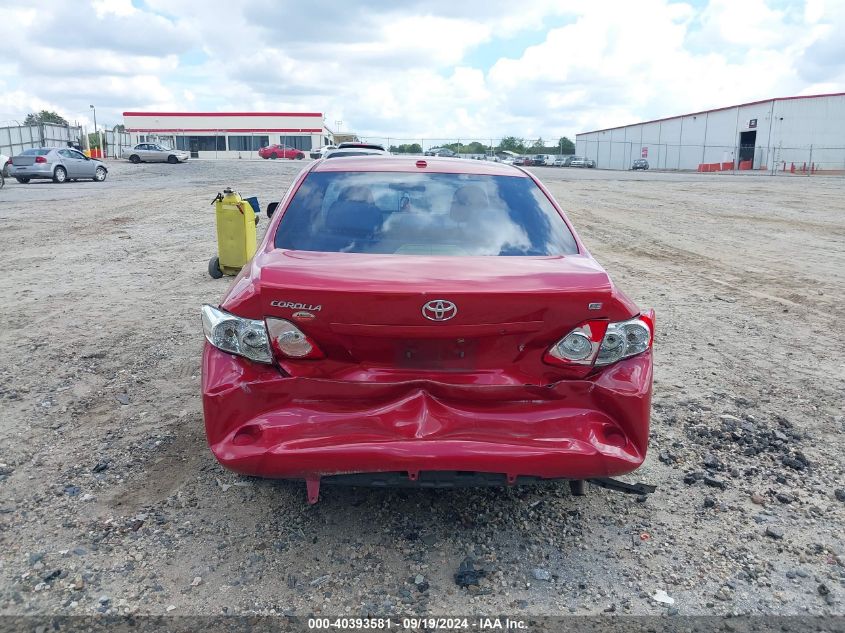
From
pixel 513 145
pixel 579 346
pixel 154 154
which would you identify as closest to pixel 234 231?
pixel 579 346

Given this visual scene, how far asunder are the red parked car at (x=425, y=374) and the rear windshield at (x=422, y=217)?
1.53 ft

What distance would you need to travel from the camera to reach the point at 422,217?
12.3 ft

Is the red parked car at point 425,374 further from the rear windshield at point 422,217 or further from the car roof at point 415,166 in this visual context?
the car roof at point 415,166

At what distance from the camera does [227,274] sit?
28.8 feet

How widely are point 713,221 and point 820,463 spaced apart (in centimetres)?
1314

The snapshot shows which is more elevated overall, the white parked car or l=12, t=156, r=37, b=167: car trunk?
the white parked car

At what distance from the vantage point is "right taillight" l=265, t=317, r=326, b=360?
279cm

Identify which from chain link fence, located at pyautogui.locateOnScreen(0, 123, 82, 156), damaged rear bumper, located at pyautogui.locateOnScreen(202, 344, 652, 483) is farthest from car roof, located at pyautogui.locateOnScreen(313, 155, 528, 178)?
chain link fence, located at pyautogui.locateOnScreen(0, 123, 82, 156)

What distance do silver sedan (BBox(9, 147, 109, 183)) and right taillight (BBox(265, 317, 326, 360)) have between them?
28.5 metres

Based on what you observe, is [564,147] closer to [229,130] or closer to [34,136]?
[229,130]

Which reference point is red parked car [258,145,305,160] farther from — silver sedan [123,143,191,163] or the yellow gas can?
the yellow gas can

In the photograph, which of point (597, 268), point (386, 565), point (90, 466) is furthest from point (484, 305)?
point (90, 466)

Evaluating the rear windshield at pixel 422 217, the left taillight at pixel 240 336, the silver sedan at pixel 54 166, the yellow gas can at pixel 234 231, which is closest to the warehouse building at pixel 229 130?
the silver sedan at pixel 54 166

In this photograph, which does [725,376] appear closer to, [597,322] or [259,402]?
[597,322]
